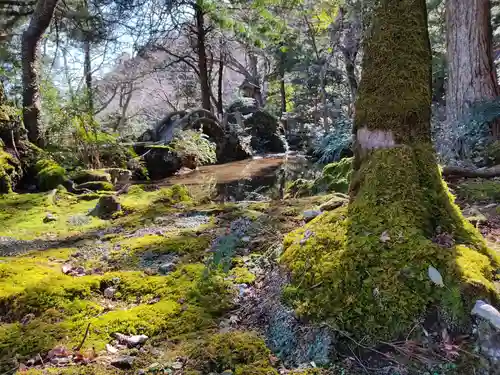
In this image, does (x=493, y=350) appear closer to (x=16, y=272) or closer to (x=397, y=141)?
(x=397, y=141)

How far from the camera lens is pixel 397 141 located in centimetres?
195

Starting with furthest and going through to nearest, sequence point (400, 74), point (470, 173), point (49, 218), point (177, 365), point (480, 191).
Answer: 1. point (49, 218)
2. point (470, 173)
3. point (480, 191)
4. point (400, 74)
5. point (177, 365)

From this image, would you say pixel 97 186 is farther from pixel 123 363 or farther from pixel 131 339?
pixel 123 363

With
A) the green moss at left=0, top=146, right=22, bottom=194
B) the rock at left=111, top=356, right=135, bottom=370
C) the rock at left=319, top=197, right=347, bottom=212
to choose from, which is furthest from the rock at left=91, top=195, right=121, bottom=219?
the rock at left=111, top=356, right=135, bottom=370

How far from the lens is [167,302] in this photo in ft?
6.50

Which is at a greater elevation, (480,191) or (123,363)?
(480,191)

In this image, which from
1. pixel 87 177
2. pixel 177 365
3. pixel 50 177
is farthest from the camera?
pixel 87 177

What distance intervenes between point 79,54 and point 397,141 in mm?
17418

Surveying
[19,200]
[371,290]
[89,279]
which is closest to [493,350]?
[371,290]

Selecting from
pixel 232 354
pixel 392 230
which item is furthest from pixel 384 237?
pixel 232 354

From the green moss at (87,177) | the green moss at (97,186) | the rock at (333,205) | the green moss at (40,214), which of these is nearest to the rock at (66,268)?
the green moss at (40,214)

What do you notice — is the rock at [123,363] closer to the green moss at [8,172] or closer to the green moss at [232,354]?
the green moss at [232,354]

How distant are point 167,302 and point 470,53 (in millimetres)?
6630

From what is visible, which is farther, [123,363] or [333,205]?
[333,205]
